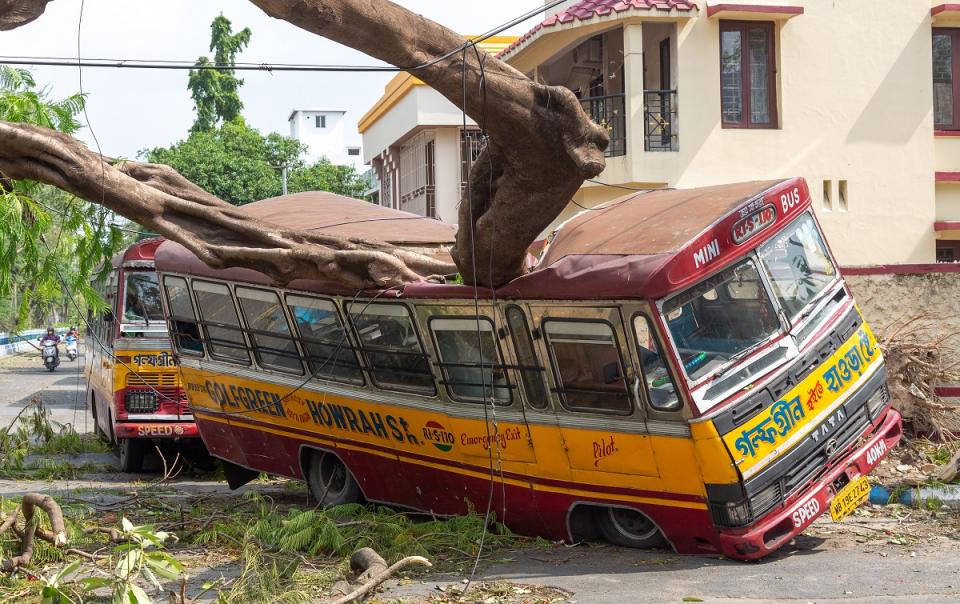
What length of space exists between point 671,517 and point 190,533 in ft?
15.4

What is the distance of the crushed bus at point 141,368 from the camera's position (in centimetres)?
1495

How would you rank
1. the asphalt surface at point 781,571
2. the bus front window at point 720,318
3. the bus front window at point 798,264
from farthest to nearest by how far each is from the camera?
the bus front window at point 798,264 → the bus front window at point 720,318 → the asphalt surface at point 781,571

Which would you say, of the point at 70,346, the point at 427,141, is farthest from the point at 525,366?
the point at 70,346

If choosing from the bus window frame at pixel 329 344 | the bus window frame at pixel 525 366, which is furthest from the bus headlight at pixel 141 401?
the bus window frame at pixel 525 366

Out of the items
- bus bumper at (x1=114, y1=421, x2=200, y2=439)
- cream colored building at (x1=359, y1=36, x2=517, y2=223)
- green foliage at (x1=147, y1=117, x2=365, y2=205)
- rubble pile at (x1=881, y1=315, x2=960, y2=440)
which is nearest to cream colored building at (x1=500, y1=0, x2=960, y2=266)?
rubble pile at (x1=881, y1=315, x2=960, y2=440)

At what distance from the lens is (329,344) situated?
10992 millimetres

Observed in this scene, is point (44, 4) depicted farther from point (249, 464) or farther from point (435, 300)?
point (249, 464)

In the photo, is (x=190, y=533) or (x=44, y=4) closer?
(x=44, y=4)

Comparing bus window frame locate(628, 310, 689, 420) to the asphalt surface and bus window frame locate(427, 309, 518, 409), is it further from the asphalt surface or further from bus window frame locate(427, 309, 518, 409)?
bus window frame locate(427, 309, 518, 409)

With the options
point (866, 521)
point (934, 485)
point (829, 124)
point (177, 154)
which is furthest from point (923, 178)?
point (177, 154)

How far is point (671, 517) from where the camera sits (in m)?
8.27

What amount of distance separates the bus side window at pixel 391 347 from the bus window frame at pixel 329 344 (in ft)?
0.39

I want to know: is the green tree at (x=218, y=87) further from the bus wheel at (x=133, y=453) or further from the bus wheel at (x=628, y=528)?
the bus wheel at (x=628, y=528)

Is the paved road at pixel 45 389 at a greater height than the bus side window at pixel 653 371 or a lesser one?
lesser
